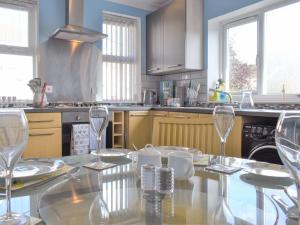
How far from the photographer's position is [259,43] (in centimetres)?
329

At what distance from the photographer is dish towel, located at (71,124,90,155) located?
3121 mm

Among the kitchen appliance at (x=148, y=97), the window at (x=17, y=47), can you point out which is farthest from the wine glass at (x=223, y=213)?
the kitchen appliance at (x=148, y=97)

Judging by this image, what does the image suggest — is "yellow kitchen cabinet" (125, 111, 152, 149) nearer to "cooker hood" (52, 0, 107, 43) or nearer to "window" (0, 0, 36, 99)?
"cooker hood" (52, 0, 107, 43)

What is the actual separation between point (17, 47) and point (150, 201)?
353 cm

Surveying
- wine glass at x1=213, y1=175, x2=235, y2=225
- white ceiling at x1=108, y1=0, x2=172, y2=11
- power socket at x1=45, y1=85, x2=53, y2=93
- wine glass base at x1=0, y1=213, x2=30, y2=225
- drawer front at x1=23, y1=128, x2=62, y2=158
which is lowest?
drawer front at x1=23, y1=128, x2=62, y2=158

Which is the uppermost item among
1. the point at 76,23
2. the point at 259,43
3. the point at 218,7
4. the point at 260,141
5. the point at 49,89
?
the point at 218,7

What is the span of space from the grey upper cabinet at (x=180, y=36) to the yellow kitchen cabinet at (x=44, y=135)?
1743 millimetres

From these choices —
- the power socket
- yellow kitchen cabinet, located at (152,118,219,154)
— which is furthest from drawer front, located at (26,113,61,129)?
yellow kitchen cabinet, located at (152,118,219,154)

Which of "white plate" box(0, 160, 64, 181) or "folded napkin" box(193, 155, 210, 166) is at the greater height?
"white plate" box(0, 160, 64, 181)

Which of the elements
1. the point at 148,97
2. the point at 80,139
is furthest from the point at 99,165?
the point at 148,97

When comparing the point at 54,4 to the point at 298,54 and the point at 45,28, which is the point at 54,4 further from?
the point at 298,54

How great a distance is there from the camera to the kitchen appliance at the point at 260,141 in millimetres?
2215

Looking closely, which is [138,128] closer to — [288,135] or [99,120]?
[99,120]

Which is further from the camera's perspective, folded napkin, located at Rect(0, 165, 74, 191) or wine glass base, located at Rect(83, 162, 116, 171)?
wine glass base, located at Rect(83, 162, 116, 171)
